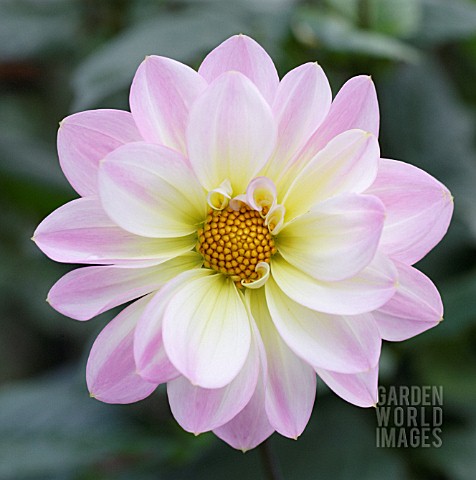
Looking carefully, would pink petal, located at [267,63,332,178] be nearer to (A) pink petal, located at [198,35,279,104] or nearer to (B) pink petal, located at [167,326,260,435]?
(A) pink petal, located at [198,35,279,104]

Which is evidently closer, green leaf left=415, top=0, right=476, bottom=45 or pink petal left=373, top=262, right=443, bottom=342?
pink petal left=373, top=262, right=443, bottom=342

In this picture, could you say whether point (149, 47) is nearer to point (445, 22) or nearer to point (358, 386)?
point (445, 22)

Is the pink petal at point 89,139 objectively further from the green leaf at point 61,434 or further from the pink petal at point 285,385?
the green leaf at point 61,434

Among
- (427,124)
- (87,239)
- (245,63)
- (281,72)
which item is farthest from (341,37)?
(87,239)

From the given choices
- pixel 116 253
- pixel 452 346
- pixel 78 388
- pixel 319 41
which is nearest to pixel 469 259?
pixel 452 346

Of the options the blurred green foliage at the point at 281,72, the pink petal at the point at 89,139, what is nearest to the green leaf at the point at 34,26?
the blurred green foliage at the point at 281,72

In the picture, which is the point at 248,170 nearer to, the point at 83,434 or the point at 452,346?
the point at 83,434

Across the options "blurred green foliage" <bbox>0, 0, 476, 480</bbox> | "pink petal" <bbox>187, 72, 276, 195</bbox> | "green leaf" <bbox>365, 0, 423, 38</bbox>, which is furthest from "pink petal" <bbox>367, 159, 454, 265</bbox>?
"green leaf" <bbox>365, 0, 423, 38</bbox>
